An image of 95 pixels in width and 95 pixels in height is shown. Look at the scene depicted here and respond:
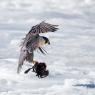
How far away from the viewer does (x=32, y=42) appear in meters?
9.36

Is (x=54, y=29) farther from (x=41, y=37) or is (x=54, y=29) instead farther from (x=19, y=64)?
(x=19, y=64)

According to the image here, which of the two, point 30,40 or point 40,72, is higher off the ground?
point 30,40

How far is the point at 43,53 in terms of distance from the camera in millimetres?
9898

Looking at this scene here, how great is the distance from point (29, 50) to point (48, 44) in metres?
0.63

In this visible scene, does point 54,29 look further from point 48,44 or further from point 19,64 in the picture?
point 19,64

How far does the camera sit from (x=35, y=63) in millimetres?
9633

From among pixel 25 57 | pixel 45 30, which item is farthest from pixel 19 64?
Result: pixel 45 30

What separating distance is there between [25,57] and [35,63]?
326mm

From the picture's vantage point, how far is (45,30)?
9.56m

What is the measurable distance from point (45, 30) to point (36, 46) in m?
0.40

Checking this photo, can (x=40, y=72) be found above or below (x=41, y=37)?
below

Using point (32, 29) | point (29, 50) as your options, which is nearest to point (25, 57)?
point (29, 50)

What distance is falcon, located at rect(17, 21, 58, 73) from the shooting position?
9359 mm

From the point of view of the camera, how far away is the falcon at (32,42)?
30.7 ft
